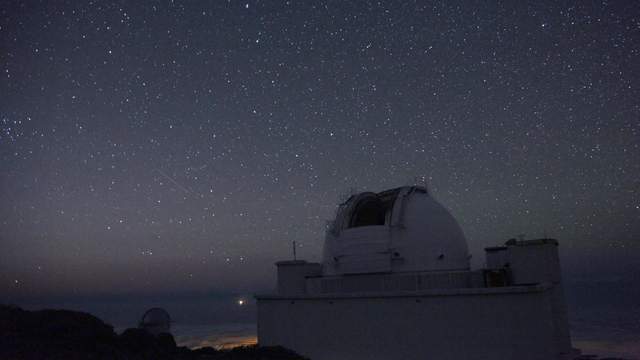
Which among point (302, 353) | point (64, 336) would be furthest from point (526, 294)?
point (64, 336)

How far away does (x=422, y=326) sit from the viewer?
15797 mm

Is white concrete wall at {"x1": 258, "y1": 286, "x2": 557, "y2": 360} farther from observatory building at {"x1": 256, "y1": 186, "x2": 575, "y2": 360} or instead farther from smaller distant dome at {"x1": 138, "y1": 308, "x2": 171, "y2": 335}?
smaller distant dome at {"x1": 138, "y1": 308, "x2": 171, "y2": 335}

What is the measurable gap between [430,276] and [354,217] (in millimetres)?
4252

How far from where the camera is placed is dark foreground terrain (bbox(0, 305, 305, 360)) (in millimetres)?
8984

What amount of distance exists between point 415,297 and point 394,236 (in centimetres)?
282

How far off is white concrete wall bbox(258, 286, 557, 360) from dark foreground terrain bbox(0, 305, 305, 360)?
333 centimetres

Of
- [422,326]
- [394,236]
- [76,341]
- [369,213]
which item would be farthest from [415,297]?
[76,341]

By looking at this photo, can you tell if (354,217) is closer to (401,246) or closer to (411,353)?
(401,246)

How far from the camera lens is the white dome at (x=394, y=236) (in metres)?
18.0

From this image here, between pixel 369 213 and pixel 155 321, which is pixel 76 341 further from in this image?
pixel 155 321

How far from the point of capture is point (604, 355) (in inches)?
1596

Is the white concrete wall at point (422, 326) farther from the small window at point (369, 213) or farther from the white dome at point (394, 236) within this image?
the small window at point (369, 213)

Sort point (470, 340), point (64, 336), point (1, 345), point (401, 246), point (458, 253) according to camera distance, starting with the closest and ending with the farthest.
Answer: point (1, 345) < point (64, 336) < point (470, 340) < point (401, 246) < point (458, 253)

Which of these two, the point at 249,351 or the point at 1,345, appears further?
the point at 249,351
